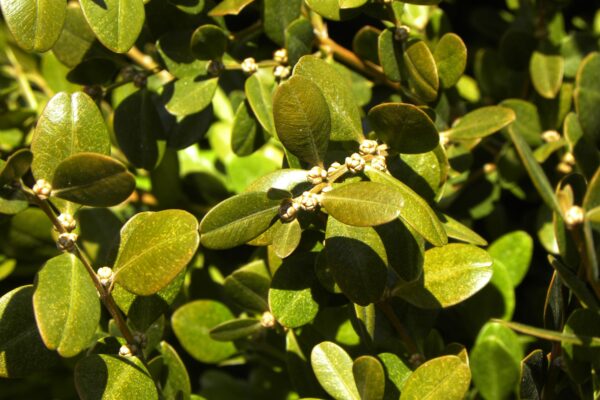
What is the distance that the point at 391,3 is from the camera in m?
1.24

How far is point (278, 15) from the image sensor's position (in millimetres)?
1274

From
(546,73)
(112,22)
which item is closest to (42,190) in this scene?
(112,22)

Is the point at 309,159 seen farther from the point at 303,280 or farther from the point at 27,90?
the point at 27,90

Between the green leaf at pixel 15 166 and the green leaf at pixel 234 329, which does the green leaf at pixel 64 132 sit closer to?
the green leaf at pixel 15 166

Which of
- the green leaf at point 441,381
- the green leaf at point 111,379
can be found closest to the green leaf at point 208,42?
the green leaf at point 111,379

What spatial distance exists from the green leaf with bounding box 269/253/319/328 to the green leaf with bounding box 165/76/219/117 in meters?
0.32

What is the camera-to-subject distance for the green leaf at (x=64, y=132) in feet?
3.45

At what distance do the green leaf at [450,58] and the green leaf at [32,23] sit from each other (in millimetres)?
576

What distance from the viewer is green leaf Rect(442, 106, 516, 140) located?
46.8 inches

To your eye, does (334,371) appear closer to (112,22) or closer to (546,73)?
(112,22)

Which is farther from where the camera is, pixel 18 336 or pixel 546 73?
pixel 546 73

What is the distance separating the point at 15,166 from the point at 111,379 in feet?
0.99

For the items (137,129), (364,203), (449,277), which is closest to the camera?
(364,203)

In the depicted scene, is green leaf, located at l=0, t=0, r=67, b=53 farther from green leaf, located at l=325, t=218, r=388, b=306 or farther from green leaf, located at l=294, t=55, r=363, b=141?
green leaf, located at l=325, t=218, r=388, b=306
